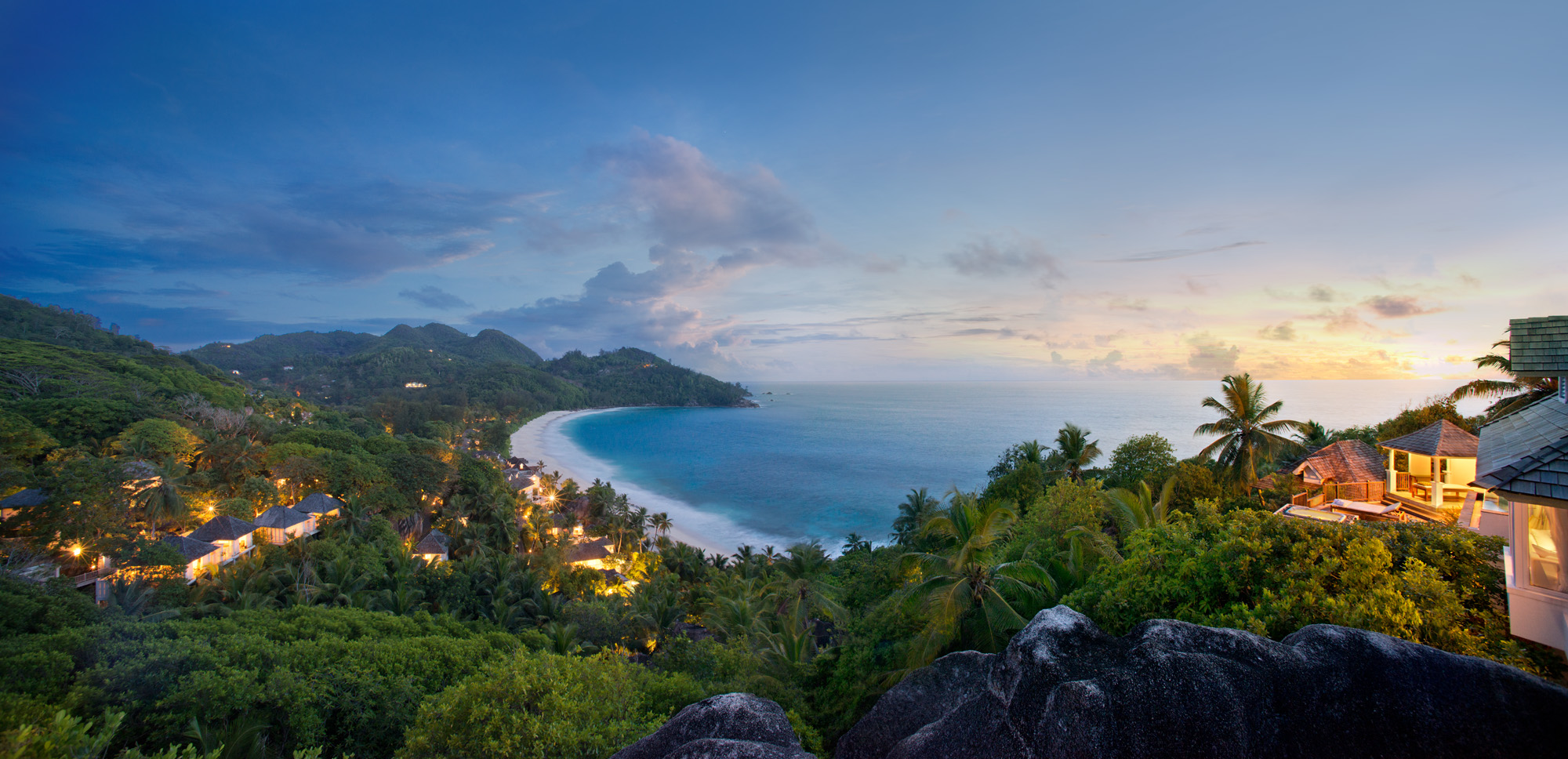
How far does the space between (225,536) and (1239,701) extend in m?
28.1

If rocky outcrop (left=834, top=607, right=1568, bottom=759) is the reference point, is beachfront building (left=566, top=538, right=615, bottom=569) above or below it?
below

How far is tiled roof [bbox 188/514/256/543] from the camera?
18891 millimetres

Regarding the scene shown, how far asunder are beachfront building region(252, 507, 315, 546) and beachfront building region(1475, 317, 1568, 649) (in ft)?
96.5

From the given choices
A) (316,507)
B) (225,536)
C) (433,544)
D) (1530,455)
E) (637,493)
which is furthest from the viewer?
(637,493)

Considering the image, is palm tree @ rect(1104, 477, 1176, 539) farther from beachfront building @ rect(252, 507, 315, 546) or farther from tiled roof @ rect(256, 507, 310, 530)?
tiled roof @ rect(256, 507, 310, 530)

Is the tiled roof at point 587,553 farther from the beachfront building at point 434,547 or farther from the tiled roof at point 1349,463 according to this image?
the tiled roof at point 1349,463

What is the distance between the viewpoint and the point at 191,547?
18.0 meters

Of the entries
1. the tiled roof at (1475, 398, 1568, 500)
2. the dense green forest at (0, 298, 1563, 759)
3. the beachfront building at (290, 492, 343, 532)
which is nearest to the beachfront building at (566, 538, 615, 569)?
the dense green forest at (0, 298, 1563, 759)

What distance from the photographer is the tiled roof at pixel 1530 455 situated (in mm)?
3350

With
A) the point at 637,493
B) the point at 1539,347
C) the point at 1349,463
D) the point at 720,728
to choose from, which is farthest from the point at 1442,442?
the point at 637,493

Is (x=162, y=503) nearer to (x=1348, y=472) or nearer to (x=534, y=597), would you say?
(x=534, y=597)

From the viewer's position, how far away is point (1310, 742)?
142 inches

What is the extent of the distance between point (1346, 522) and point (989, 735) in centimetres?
511

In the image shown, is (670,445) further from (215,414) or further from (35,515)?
(35,515)
